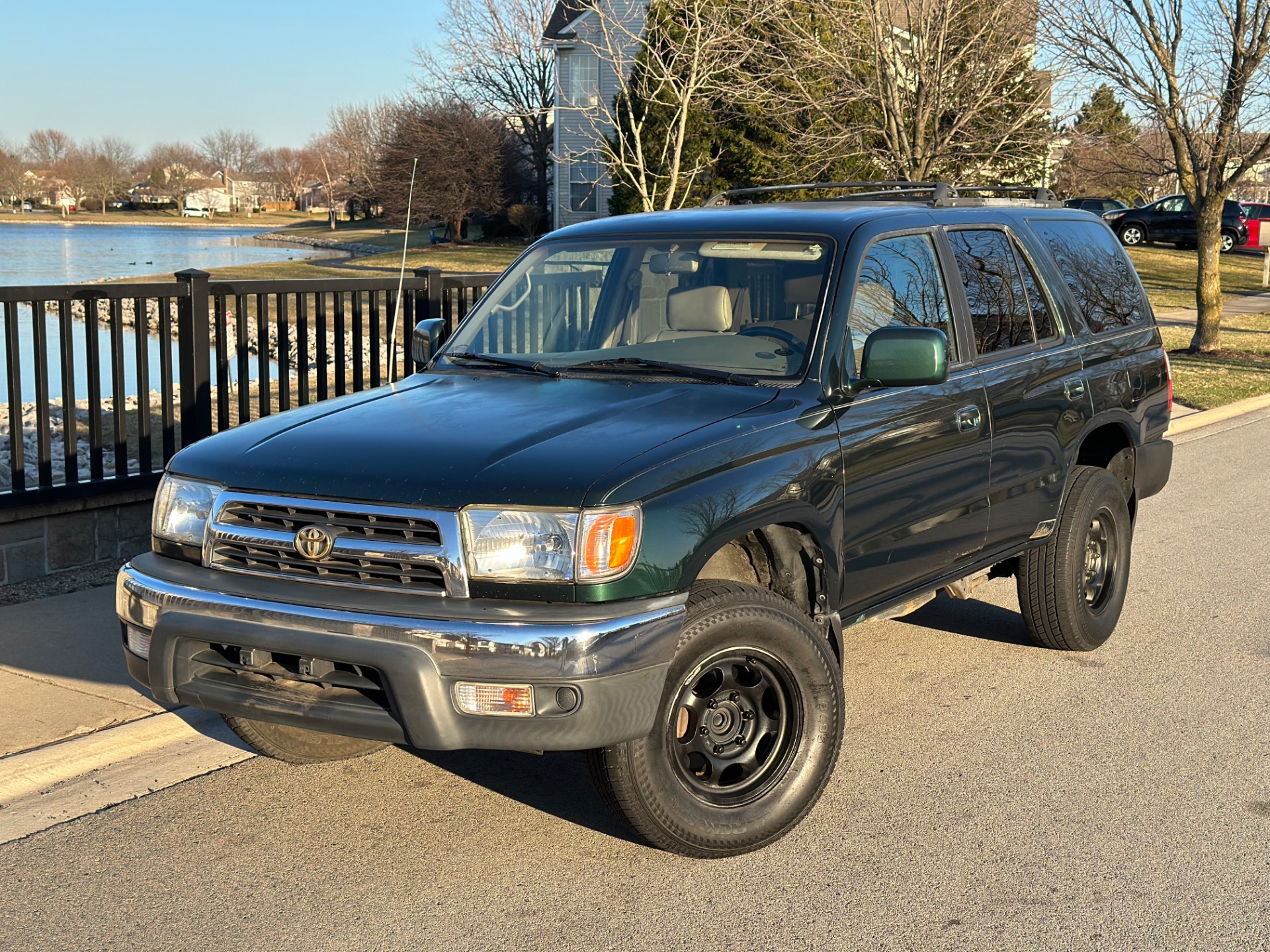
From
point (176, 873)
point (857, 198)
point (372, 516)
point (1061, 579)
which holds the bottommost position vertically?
point (176, 873)

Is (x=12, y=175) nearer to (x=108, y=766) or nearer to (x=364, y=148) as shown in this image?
(x=364, y=148)

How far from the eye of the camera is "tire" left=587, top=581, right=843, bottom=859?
13.0 feet

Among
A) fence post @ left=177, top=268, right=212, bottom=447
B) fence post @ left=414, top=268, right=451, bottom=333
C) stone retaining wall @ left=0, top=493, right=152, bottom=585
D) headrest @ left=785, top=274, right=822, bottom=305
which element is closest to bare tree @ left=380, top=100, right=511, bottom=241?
fence post @ left=414, top=268, right=451, bottom=333

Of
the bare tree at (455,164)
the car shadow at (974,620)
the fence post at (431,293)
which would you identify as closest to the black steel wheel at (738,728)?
the car shadow at (974,620)

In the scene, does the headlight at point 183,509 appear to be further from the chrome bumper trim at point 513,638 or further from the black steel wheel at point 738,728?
the black steel wheel at point 738,728

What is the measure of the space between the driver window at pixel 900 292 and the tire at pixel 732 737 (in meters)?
1.09

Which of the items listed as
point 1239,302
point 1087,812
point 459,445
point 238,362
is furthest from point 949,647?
point 1239,302

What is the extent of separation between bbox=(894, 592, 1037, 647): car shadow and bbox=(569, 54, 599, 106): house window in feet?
141

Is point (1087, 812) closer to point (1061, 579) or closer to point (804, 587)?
point (804, 587)

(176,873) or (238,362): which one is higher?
(238,362)

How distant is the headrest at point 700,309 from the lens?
16.5 ft

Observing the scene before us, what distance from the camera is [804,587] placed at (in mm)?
4660

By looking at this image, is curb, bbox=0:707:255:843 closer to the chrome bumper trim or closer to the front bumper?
the front bumper

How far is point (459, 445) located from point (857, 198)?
9.25 feet
